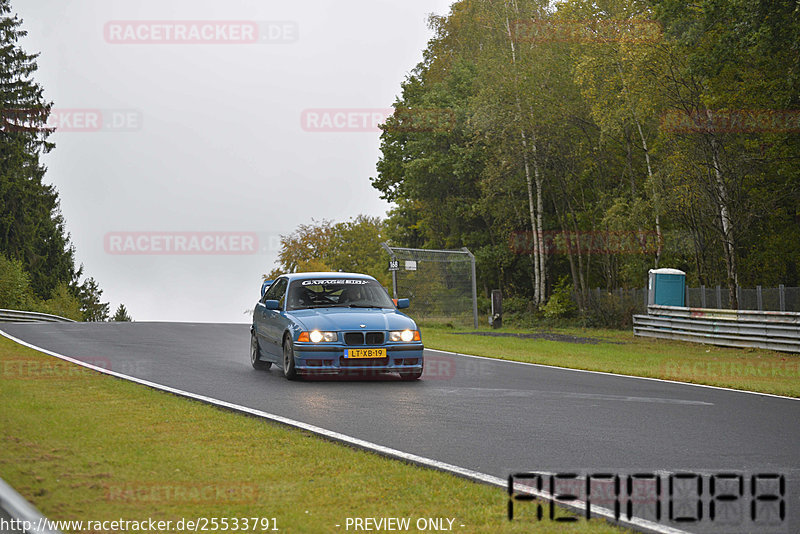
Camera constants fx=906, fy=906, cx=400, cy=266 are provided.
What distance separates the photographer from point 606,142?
3891 cm

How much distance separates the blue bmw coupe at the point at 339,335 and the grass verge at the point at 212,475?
3.86 metres

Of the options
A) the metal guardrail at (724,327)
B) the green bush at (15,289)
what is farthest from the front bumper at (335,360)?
the green bush at (15,289)

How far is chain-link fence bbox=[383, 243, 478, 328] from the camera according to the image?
3319 cm

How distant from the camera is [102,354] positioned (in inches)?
707

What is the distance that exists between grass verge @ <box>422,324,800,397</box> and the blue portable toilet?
1.52m

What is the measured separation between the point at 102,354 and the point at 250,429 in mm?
10005

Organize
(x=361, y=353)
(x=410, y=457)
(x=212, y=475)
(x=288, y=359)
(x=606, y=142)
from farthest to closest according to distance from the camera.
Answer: (x=606, y=142) → (x=288, y=359) → (x=361, y=353) → (x=410, y=457) → (x=212, y=475)

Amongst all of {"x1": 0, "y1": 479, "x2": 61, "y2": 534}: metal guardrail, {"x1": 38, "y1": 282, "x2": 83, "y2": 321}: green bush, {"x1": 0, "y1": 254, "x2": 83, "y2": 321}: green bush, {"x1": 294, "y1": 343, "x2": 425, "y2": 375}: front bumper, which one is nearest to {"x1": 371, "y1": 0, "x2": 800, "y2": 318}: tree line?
{"x1": 294, "y1": 343, "x2": 425, "y2": 375}: front bumper

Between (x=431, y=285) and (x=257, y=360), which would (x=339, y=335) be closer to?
(x=257, y=360)

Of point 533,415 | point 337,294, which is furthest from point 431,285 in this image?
point 533,415

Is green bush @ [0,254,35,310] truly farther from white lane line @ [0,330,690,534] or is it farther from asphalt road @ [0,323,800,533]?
white lane line @ [0,330,690,534]

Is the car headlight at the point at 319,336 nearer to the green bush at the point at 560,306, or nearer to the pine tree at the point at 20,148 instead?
the green bush at the point at 560,306

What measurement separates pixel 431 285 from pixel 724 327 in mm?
Answer: 12090

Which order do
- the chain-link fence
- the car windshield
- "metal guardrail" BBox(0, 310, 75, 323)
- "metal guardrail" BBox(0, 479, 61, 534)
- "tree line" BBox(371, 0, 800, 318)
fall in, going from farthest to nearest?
1. "metal guardrail" BBox(0, 310, 75, 323)
2. the chain-link fence
3. "tree line" BBox(371, 0, 800, 318)
4. the car windshield
5. "metal guardrail" BBox(0, 479, 61, 534)
